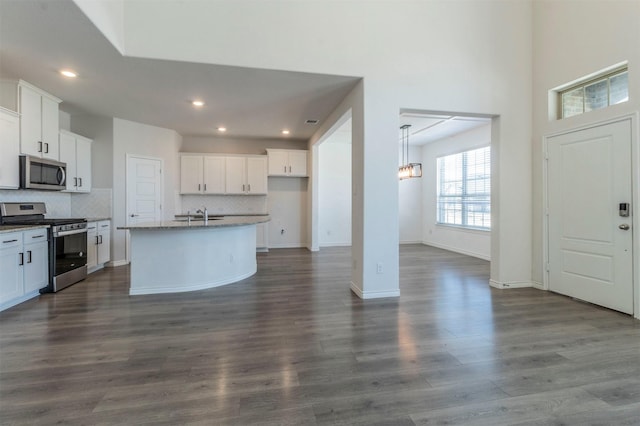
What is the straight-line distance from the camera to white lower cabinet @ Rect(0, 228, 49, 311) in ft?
10.7

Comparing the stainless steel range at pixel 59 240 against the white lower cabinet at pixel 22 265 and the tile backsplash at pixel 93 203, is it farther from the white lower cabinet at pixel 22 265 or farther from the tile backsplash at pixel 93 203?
the tile backsplash at pixel 93 203

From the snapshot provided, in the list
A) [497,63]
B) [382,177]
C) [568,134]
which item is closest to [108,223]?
[382,177]

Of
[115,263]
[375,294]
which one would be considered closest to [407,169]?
[375,294]

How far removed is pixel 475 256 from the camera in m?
6.56

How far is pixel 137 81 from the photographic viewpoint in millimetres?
3893

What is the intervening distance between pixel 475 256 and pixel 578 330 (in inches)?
154

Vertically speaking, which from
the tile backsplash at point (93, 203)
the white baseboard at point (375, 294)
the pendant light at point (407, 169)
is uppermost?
the pendant light at point (407, 169)

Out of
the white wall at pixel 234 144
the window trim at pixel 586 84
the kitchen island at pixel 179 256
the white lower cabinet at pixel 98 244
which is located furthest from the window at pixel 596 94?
the white lower cabinet at pixel 98 244

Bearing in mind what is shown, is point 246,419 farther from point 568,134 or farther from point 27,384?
point 568,134

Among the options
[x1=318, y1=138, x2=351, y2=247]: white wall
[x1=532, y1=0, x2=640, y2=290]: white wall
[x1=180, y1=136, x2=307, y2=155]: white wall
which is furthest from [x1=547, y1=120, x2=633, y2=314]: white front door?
[x1=180, y1=136, x2=307, y2=155]: white wall

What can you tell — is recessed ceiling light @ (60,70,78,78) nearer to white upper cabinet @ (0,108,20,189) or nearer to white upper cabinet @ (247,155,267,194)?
white upper cabinet @ (0,108,20,189)

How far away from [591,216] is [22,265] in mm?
6728

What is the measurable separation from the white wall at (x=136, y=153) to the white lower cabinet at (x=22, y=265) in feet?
5.75

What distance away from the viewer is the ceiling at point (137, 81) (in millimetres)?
2742
